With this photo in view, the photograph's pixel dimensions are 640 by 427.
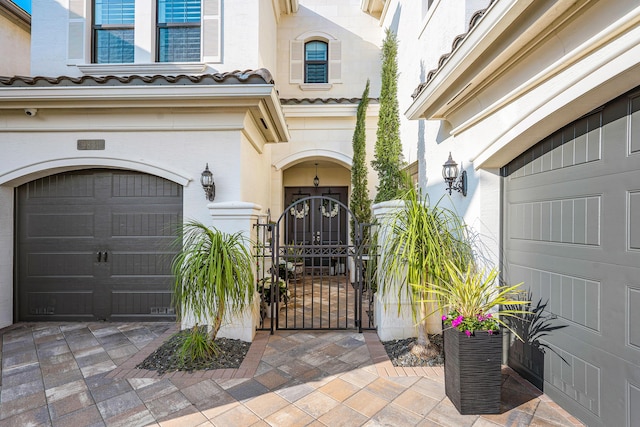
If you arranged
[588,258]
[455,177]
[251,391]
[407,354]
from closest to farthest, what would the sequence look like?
[588,258] → [251,391] → [407,354] → [455,177]

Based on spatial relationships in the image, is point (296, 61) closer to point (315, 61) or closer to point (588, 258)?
point (315, 61)

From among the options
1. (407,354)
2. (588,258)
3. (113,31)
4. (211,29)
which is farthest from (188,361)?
(113,31)

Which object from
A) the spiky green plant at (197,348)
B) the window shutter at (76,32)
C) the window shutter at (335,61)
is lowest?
the spiky green plant at (197,348)

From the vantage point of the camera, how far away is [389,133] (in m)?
6.77

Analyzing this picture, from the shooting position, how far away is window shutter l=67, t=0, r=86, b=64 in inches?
217

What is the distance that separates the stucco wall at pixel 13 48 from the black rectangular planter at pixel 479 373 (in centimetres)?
945

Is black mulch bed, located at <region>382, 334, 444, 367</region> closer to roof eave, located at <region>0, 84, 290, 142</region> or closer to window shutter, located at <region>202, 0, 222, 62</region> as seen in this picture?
roof eave, located at <region>0, 84, 290, 142</region>

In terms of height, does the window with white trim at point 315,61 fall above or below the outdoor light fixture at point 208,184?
above

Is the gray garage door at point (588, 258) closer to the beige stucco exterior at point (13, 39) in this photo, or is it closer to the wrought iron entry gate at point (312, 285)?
the wrought iron entry gate at point (312, 285)

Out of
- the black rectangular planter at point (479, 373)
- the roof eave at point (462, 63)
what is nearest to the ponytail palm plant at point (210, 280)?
the black rectangular planter at point (479, 373)

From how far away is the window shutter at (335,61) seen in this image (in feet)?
28.0

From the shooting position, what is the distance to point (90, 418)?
2652mm

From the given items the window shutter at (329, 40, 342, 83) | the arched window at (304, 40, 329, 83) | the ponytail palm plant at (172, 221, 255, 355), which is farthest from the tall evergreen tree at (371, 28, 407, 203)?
the ponytail palm plant at (172, 221, 255, 355)

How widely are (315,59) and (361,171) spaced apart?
3808 millimetres
